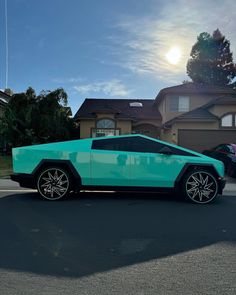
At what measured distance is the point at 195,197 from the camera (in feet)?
25.7

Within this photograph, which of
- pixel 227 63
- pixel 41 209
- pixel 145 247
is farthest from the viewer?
pixel 227 63

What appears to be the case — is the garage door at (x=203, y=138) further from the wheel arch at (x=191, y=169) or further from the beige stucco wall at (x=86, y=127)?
the wheel arch at (x=191, y=169)

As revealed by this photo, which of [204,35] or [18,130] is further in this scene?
[204,35]

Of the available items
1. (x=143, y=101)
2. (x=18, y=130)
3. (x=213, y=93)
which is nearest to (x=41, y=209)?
(x=18, y=130)

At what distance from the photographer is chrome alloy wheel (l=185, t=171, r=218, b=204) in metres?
7.82

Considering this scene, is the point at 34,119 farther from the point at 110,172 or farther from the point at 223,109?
the point at 110,172

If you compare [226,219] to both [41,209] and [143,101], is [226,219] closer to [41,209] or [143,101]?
[41,209]

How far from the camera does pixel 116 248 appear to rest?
15.4ft

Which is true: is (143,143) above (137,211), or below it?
above

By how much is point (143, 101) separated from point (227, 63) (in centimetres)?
2398

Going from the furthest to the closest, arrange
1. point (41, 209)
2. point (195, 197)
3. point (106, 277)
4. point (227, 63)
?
point (227, 63)
point (195, 197)
point (41, 209)
point (106, 277)

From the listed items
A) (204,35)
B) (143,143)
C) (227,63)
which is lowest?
(143,143)

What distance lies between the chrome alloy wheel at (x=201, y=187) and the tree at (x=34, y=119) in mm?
19696

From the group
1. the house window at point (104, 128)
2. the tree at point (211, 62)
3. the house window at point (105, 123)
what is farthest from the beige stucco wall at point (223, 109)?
the tree at point (211, 62)
